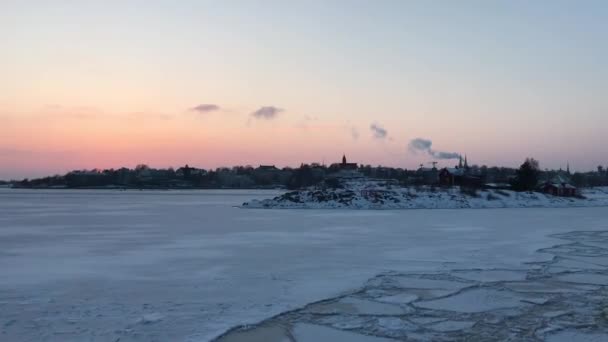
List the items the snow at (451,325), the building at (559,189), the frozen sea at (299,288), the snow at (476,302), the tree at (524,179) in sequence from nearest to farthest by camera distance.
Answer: the frozen sea at (299,288)
the snow at (451,325)
the snow at (476,302)
the tree at (524,179)
the building at (559,189)

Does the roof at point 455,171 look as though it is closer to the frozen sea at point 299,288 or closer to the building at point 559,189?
the building at point 559,189

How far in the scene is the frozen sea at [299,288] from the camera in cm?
573

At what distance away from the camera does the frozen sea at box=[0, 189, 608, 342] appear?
573cm

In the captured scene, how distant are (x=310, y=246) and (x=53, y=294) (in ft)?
22.1

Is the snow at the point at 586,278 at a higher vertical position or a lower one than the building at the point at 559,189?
lower

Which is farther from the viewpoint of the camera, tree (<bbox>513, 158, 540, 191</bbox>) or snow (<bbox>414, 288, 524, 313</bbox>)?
tree (<bbox>513, 158, 540, 191</bbox>)

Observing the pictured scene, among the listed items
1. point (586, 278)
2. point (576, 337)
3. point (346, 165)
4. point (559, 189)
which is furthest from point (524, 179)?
point (346, 165)

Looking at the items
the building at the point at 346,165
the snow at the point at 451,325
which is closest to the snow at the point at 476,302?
the snow at the point at 451,325

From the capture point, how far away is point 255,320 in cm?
608

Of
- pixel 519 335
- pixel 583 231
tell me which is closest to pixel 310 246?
pixel 519 335

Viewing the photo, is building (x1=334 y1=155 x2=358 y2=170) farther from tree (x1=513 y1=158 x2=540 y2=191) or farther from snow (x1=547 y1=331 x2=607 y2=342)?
snow (x1=547 y1=331 x2=607 y2=342)

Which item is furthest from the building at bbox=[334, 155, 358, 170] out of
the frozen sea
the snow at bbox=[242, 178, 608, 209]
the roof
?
the frozen sea

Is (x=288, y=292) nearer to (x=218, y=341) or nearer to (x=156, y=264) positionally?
(x=218, y=341)

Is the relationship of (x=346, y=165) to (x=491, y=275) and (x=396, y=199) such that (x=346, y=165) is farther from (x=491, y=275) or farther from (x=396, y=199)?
(x=491, y=275)
